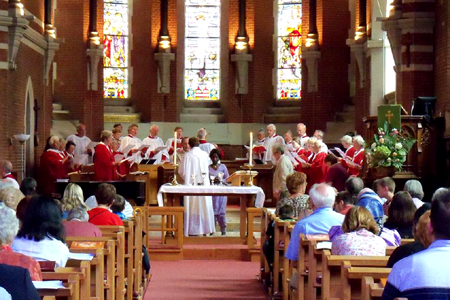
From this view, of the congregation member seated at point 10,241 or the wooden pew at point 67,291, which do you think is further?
the wooden pew at point 67,291

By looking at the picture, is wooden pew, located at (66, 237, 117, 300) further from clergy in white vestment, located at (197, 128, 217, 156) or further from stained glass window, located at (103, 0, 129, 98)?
stained glass window, located at (103, 0, 129, 98)

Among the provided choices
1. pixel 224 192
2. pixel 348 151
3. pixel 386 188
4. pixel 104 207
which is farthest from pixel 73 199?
pixel 348 151

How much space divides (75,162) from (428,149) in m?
9.57

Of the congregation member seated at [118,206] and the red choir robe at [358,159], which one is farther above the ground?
the red choir robe at [358,159]

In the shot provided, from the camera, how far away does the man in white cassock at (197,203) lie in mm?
14945

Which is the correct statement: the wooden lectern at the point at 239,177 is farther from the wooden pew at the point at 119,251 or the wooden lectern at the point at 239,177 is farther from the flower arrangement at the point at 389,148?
the wooden pew at the point at 119,251

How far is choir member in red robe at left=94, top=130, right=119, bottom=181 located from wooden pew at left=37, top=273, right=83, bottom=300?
1129 centimetres

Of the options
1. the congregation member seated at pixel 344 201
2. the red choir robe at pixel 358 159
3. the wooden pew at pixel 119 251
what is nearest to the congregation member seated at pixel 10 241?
the wooden pew at pixel 119 251

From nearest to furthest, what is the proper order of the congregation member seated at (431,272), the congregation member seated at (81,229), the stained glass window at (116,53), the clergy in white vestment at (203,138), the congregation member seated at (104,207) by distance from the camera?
the congregation member seated at (431,272) → the congregation member seated at (81,229) → the congregation member seated at (104,207) → the clergy in white vestment at (203,138) → the stained glass window at (116,53)

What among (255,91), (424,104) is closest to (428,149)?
(424,104)

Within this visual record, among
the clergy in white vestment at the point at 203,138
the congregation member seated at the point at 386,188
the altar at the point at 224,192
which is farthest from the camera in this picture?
the clergy in white vestment at the point at 203,138

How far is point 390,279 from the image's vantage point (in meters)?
4.20

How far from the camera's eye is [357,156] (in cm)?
1617

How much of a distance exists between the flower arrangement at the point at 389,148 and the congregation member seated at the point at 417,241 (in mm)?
7037
